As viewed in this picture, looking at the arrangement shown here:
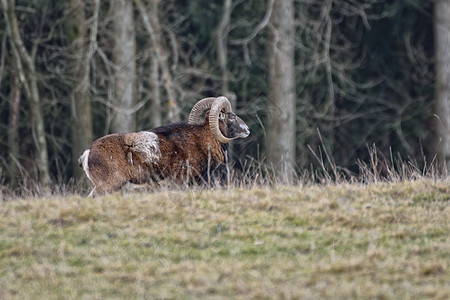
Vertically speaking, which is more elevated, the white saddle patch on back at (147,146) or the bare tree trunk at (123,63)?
the bare tree trunk at (123,63)

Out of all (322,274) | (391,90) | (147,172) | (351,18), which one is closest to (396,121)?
(391,90)

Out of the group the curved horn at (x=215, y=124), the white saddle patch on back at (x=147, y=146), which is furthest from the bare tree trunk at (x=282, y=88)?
the white saddle patch on back at (x=147, y=146)

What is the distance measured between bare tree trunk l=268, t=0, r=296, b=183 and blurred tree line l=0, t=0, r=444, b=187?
0.10 ft

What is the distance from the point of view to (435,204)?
9.96 metres

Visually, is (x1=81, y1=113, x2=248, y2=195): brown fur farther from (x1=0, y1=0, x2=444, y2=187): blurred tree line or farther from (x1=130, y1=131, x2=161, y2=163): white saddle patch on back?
(x1=0, y1=0, x2=444, y2=187): blurred tree line

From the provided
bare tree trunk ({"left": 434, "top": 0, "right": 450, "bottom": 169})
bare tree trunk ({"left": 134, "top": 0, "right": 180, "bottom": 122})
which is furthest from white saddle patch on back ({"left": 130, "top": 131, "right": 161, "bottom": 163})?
bare tree trunk ({"left": 434, "top": 0, "right": 450, "bottom": 169})

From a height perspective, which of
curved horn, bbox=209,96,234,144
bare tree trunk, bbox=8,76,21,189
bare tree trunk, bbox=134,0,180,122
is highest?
bare tree trunk, bbox=134,0,180,122

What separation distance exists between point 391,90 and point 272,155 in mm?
10201

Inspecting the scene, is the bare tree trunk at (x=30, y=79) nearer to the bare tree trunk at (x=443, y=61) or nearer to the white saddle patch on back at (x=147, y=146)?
the white saddle patch on back at (x=147, y=146)

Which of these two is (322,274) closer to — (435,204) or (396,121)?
(435,204)

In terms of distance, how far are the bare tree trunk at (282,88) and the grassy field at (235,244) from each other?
9.33 metres

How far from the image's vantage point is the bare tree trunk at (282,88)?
20578 mm

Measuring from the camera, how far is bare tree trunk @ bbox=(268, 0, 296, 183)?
20.6 meters

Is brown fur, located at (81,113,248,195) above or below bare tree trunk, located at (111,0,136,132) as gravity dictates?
below
